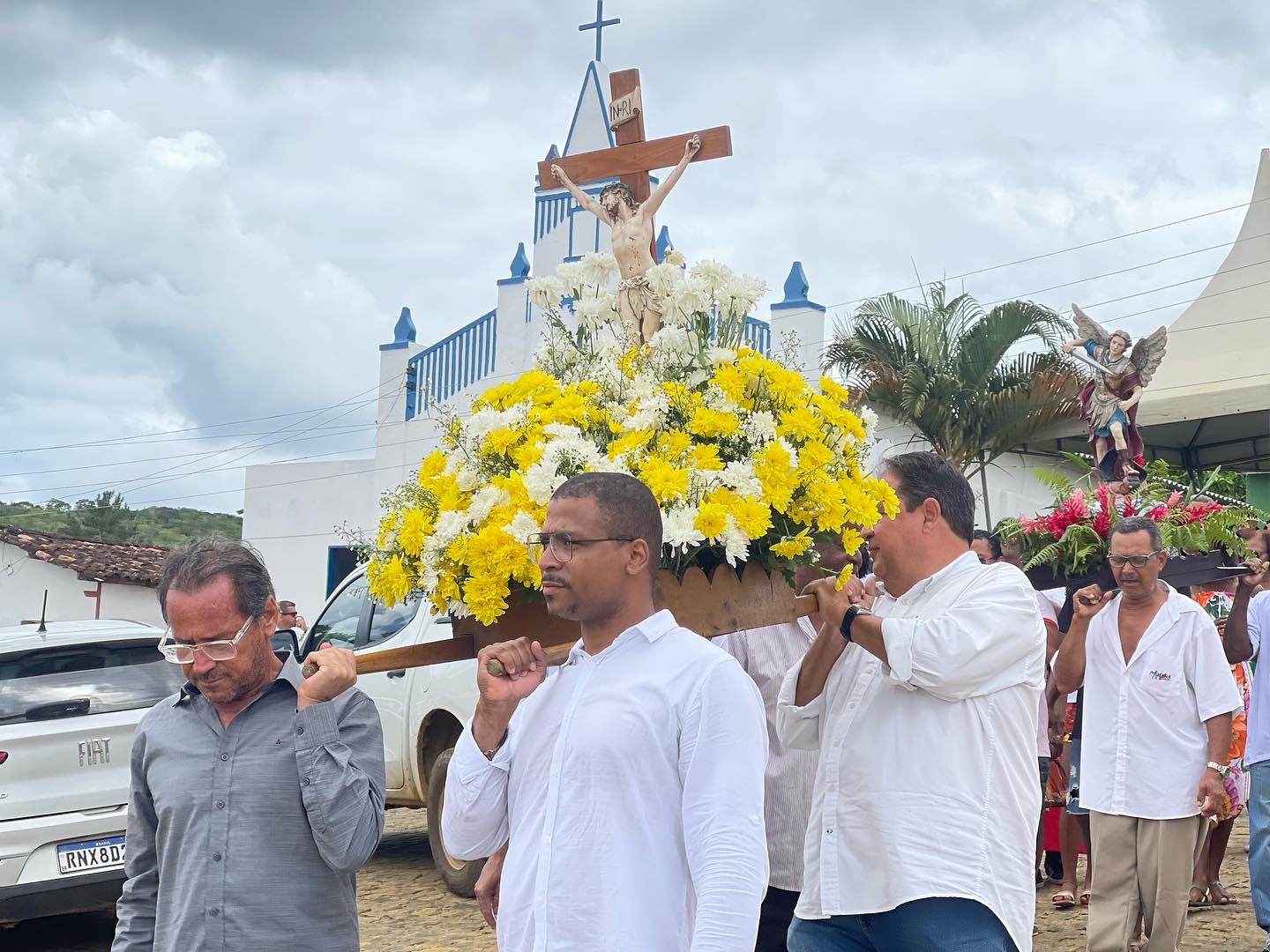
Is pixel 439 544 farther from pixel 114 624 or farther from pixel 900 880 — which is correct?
pixel 114 624

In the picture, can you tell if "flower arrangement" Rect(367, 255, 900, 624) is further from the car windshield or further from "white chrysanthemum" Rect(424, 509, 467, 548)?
the car windshield

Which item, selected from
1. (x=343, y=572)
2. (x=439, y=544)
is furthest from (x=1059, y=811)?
(x=343, y=572)

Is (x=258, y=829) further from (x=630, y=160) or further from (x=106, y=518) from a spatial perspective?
(x=106, y=518)

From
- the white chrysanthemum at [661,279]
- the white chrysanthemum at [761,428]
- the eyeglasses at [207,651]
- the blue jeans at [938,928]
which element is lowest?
the blue jeans at [938,928]

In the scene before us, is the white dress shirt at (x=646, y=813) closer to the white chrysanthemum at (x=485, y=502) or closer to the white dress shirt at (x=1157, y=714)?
the white chrysanthemum at (x=485, y=502)

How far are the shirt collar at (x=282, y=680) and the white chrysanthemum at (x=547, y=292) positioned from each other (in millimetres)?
1784

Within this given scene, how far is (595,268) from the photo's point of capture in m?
4.81

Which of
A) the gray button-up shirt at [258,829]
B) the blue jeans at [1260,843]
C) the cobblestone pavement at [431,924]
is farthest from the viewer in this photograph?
the cobblestone pavement at [431,924]

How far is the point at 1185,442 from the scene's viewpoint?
24.9 m

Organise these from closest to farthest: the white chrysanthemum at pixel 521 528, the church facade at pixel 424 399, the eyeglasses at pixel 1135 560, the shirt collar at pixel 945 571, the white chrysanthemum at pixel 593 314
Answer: the white chrysanthemum at pixel 521 528, the shirt collar at pixel 945 571, the white chrysanthemum at pixel 593 314, the eyeglasses at pixel 1135 560, the church facade at pixel 424 399

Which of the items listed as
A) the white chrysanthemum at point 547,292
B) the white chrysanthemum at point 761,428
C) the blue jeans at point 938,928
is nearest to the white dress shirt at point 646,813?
the blue jeans at point 938,928

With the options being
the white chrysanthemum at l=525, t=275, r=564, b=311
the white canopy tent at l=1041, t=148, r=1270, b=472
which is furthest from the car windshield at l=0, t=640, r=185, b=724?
the white canopy tent at l=1041, t=148, r=1270, b=472

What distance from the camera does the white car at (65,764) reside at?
648cm

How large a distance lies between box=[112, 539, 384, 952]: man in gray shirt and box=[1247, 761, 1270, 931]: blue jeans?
498 centimetres
